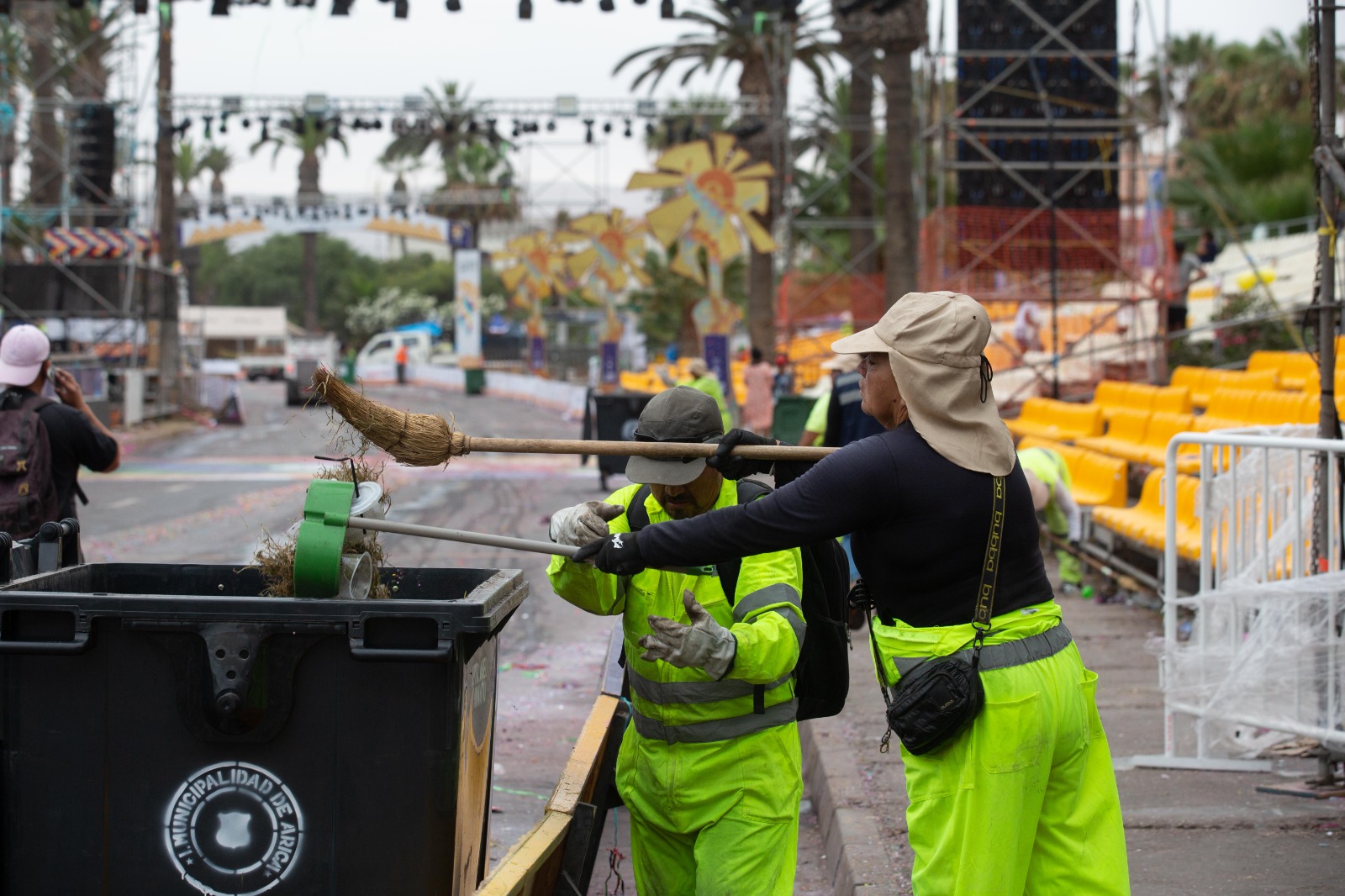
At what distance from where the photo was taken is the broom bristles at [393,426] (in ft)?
11.1

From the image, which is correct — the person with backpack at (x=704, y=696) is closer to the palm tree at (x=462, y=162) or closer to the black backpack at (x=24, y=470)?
the black backpack at (x=24, y=470)

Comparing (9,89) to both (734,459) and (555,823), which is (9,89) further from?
(734,459)

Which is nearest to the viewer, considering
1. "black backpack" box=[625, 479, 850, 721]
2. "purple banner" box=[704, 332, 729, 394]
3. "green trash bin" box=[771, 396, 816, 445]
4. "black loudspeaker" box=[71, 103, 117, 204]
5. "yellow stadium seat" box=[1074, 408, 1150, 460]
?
"black backpack" box=[625, 479, 850, 721]

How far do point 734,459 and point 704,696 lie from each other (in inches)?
23.0

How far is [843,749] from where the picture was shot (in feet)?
21.0

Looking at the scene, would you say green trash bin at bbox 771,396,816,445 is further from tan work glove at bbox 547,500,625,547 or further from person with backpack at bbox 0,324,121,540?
tan work glove at bbox 547,500,625,547

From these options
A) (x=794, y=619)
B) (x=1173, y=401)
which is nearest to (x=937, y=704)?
(x=794, y=619)

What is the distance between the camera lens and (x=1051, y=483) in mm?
8414

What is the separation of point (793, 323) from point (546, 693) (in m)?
20.9

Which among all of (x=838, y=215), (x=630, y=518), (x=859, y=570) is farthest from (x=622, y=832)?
(x=838, y=215)

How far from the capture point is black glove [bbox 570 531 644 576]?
10.2 ft

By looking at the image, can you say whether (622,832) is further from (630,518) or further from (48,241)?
(48,241)

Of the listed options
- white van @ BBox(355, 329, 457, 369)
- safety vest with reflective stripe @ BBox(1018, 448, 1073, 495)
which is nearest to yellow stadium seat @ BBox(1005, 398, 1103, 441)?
safety vest with reflective stripe @ BBox(1018, 448, 1073, 495)

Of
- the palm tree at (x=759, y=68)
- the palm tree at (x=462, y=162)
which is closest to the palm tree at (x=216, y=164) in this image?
the palm tree at (x=462, y=162)
